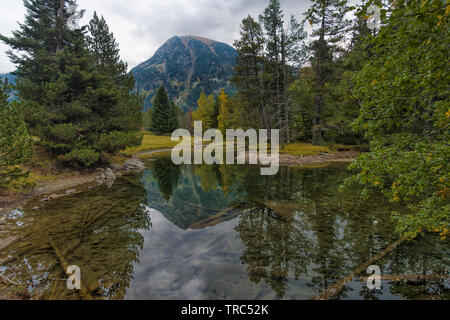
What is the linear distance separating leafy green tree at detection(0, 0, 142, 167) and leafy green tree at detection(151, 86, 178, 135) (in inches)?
1734

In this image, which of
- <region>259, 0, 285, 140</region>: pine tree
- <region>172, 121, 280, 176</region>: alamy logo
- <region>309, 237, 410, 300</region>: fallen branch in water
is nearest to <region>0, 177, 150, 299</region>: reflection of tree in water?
<region>309, 237, 410, 300</region>: fallen branch in water

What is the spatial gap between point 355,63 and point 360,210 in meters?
20.4

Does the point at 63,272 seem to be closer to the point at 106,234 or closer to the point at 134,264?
the point at 134,264

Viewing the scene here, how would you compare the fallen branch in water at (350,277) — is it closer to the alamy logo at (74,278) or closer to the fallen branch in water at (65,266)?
the fallen branch in water at (65,266)

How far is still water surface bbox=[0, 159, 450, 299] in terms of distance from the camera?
456 centimetres

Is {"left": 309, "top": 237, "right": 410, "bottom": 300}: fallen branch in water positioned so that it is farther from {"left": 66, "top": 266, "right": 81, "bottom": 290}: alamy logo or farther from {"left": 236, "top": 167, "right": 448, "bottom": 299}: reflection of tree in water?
{"left": 66, "top": 266, "right": 81, "bottom": 290}: alamy logo

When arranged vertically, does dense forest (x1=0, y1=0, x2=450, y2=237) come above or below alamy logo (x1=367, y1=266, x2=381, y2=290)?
above

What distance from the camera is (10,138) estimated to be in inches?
317

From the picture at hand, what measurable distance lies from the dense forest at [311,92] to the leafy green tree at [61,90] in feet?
0.25

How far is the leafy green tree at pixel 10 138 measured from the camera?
803 centimetres

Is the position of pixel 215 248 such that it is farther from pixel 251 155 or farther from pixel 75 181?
pixel 251 155

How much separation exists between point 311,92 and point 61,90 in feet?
86.4

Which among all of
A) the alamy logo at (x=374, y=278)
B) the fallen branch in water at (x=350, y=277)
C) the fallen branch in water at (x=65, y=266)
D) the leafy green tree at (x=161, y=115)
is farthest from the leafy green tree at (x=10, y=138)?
the leafy green tree at (x=161, y=115)
